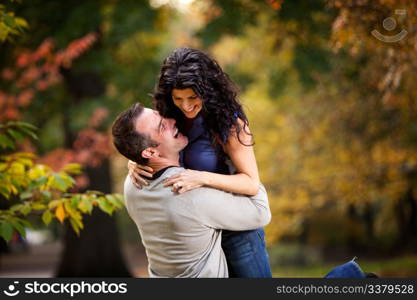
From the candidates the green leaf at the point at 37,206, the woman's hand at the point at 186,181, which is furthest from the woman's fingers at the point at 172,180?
the green leaf at the point at 37,206

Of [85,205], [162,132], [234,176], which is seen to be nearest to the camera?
[234,176]

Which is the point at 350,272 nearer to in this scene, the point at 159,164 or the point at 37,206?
the point at 159,164

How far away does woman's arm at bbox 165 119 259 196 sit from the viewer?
3031mm

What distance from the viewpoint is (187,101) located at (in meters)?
3.27

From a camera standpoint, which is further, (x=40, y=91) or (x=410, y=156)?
(x=410, y=156)

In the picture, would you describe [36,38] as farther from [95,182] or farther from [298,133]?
[298,133]

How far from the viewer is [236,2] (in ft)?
31.9

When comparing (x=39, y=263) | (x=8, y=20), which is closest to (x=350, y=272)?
(x=8, y=20)

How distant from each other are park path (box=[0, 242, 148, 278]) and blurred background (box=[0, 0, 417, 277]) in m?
0.22

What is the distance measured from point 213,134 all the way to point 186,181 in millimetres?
423

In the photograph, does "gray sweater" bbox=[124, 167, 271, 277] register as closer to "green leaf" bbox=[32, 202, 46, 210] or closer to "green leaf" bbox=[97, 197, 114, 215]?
"green leaf" bbox=[97, 197, 114, 215]

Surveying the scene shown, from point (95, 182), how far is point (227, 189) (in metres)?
9.29

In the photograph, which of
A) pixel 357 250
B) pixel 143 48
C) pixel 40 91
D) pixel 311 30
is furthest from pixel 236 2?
pixel 357 250

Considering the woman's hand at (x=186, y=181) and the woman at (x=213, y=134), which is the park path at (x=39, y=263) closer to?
the woman at (x=213, y=134)
